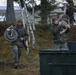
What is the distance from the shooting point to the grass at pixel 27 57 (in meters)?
15.3

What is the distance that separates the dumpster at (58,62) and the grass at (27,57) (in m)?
3.89

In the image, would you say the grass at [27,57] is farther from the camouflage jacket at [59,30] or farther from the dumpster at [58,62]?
the dumpster at [58,62]

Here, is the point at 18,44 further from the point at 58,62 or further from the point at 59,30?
the point at 58,62

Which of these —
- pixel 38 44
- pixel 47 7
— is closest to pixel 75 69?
pixel 38 44

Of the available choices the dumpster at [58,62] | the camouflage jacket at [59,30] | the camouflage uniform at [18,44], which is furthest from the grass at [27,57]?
the dumpster at [58,62]

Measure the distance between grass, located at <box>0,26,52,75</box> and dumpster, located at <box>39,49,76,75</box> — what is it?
3.89 meters

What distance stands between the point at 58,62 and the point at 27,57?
22.9 feet

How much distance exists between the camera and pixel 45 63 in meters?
11.0

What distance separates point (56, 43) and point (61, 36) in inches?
39.4

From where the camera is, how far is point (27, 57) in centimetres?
1778

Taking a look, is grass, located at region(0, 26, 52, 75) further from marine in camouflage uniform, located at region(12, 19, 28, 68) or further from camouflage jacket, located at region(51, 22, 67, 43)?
camouflage jacket, located at region(51, 22, 67, 43)

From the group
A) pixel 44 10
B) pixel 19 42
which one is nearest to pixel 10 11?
pixel 44 10

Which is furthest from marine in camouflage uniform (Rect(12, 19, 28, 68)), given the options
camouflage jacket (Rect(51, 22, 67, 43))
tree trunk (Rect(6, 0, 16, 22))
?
tree trunk (Rect(6, 0, 16, 22))

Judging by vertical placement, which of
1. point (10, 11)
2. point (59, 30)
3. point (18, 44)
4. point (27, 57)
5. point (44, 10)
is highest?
point (44, 10)
